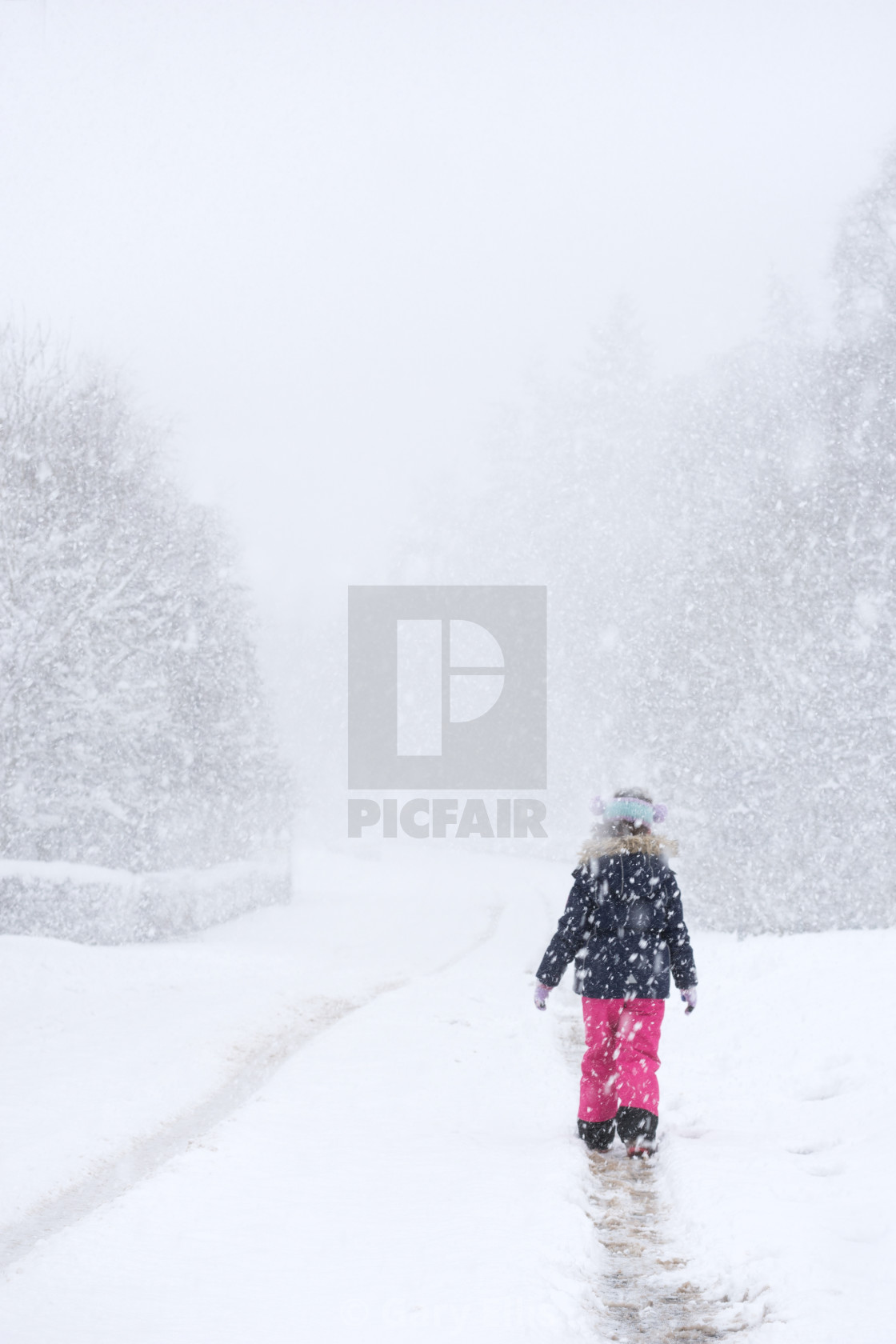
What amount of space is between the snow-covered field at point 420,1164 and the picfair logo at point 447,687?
3345 centimetres

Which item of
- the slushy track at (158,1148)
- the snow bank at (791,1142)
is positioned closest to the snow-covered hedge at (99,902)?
the slushy track at (158,1148)

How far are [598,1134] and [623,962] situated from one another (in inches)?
38.2

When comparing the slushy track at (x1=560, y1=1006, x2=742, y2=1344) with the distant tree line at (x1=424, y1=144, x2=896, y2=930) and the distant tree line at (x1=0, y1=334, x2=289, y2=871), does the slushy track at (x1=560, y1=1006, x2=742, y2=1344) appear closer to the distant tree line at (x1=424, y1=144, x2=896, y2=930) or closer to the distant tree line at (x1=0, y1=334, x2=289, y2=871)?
the distant tree line at (x1=424, y1=144, x2=896, y2=930)

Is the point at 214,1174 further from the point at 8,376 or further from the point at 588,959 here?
the point at 8,376

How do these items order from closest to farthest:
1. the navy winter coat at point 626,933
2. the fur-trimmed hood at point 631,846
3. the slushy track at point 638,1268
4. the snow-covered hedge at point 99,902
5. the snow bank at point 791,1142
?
the slushy track at point 638,1268 → the snow bank at point 791,1142 → the navy winter coat at point 626,933 → the fur-trimmed hood at point 631,846 → the snow-covered hedge at point 99,902

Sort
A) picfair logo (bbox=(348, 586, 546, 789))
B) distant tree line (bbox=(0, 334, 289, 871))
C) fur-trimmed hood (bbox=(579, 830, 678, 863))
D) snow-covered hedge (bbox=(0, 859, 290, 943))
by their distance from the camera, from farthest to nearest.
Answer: picfair logo (bbox=(348, 586, 546, 789)) → distant tree line (bbox=(0, 334, 289, 871)) → snow-covered hedge (bbox=(0, 859, 290, 943)) → fur-trimmed hood (bbox=(579, 830, 678, 863))

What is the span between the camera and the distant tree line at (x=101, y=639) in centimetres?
1770

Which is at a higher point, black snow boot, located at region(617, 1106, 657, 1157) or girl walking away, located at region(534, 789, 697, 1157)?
girl walking away, located at region(534, 789, 697, 1157)

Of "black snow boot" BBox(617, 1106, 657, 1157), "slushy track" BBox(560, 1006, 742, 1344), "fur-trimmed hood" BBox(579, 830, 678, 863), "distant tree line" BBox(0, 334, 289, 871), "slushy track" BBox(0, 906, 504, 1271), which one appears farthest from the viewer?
"distant tree line" BBox(0, 334, 289, 871)

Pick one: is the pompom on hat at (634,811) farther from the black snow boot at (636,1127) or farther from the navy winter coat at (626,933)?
the black snow boot at (636,1127)

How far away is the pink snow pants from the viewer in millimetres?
5934

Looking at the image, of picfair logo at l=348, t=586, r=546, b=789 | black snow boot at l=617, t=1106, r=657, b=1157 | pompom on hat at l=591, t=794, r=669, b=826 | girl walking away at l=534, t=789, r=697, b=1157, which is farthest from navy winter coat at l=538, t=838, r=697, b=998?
picfair logo at l=348, t=586, r=546, b=789

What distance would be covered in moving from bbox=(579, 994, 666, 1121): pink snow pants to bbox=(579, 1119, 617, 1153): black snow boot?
1.2 inches

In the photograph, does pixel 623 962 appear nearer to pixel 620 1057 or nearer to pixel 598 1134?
pixel 620 1057
